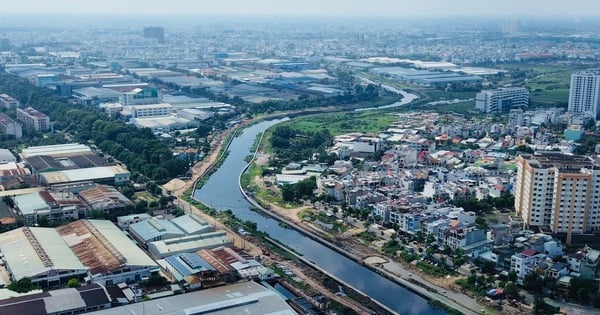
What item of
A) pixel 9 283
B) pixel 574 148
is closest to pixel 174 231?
pixel 9 283

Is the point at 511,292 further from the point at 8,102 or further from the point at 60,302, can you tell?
Answer: the point at 8,102

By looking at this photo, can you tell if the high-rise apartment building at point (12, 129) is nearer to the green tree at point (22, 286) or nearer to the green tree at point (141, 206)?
the green tree at point (141, 206)

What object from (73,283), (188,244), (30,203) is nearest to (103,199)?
(30,203)

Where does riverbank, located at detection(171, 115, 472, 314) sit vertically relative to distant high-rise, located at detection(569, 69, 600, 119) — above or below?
below

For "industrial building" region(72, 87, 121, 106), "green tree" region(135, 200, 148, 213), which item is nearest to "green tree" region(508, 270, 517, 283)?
"green tree" region(135, 200, 148, 213)

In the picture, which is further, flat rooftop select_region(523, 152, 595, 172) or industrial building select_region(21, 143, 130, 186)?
industrial building select_region(21, 143, 130, 186)

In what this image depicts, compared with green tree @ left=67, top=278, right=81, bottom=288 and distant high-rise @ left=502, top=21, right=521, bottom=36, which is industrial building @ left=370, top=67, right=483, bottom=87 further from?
distant high-rise @ left=502, top=21, right=521, bottom=36

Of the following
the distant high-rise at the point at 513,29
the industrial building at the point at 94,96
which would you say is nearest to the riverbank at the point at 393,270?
the industrial building at the point at 94,96
